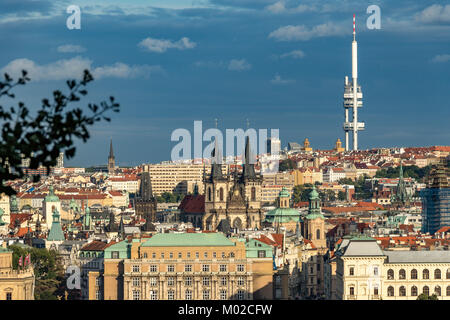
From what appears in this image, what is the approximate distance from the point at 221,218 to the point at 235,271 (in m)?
57.3

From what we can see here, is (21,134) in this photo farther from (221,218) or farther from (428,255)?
(221,218)

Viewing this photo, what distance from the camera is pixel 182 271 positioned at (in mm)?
67250

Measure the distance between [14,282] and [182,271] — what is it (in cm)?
898

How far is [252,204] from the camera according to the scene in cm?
12662

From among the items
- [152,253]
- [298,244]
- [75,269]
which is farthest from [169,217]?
[152,253]

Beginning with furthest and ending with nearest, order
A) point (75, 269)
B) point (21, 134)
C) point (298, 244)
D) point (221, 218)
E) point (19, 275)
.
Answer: point (221, 218) < point (298, 244) < point (75, 269) < point (19, 275) < point (21, 134)

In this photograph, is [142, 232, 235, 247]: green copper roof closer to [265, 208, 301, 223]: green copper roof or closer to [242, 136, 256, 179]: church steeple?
[265, 208, 301, 223]: green copper roof

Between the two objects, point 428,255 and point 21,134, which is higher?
point 21,134

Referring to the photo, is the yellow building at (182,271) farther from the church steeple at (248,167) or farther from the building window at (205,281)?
the church steeple at (248,167)

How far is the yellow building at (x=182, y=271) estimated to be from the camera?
66375mm

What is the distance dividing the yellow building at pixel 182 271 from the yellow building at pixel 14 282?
5594 millimetres

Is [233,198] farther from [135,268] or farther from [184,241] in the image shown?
[135,268]

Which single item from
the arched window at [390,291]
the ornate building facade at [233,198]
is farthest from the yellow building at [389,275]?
the ornate building facade at [233,198]

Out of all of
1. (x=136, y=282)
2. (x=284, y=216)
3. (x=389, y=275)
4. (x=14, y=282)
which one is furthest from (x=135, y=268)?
(x=284, y=216)
